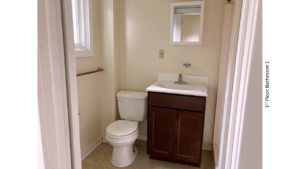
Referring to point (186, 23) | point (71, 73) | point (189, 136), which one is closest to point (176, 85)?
point (189, 136)

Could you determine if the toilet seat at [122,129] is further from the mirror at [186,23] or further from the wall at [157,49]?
the mirror at [186,23]

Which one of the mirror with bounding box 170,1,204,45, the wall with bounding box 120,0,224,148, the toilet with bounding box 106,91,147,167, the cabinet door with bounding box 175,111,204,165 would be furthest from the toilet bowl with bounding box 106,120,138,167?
the mirror with bounding box 170,1,204,45

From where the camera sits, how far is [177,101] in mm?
1778

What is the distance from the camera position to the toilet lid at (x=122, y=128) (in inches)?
70.7

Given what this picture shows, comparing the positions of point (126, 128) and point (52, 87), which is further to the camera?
point (126, 128)

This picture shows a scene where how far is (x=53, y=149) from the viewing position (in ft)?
1.64

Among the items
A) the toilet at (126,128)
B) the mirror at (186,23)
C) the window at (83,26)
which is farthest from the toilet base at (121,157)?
the mirror at (186,23)

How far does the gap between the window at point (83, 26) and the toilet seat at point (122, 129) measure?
853mm

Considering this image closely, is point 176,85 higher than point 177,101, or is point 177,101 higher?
point 176,85

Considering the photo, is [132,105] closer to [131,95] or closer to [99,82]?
[131,95]

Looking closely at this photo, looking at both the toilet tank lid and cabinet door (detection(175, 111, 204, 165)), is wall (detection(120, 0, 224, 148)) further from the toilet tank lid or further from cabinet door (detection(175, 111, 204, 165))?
cabinet door (detection(175, 111, 204, 165))

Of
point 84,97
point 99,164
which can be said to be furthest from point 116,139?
point 84,97

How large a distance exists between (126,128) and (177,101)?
24.4 inches

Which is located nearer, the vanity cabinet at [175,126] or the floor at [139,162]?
the vanity cabinet at [175,126]
